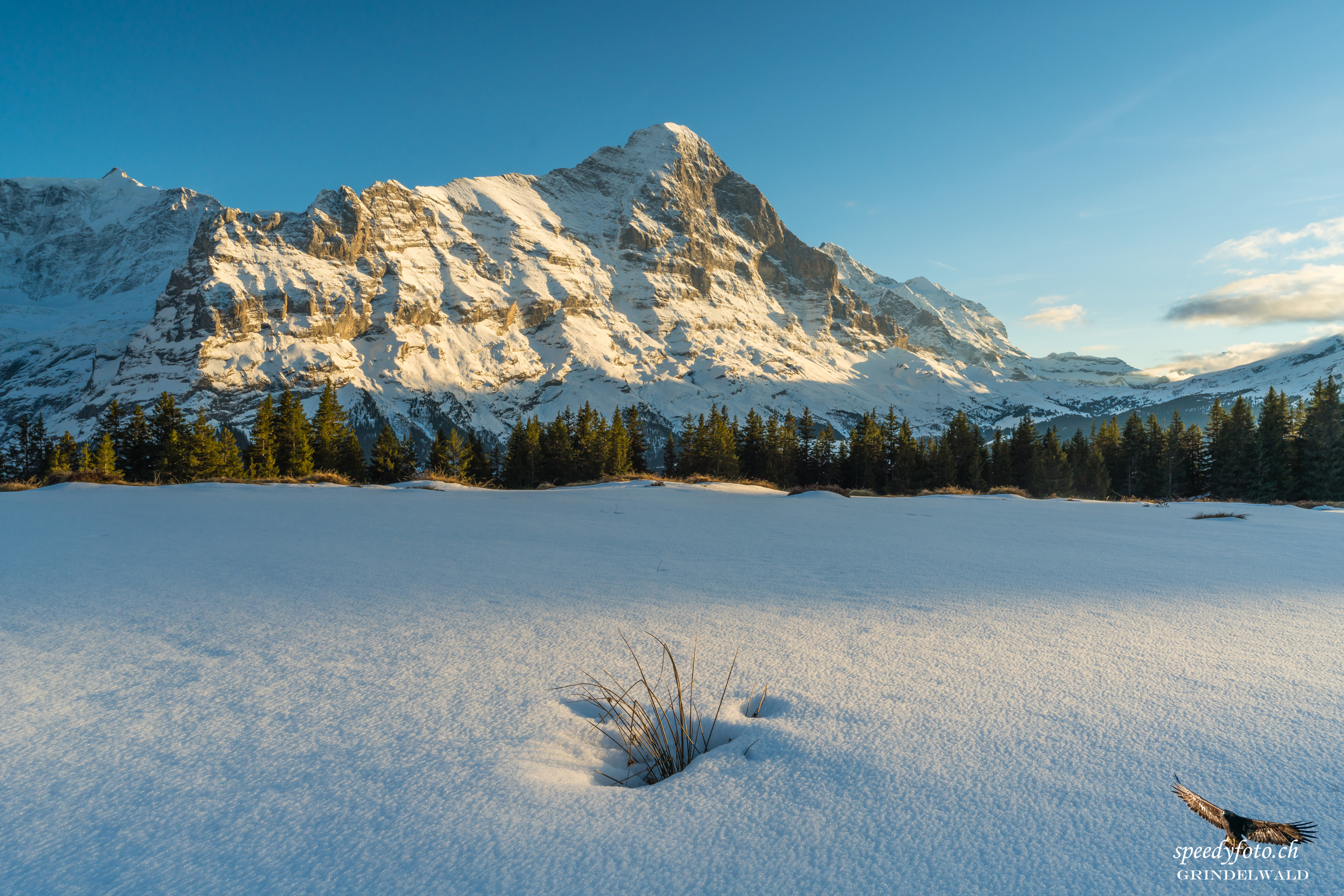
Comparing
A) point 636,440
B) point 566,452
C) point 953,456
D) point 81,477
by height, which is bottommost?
point 81,477

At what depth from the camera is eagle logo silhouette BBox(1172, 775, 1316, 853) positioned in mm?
970

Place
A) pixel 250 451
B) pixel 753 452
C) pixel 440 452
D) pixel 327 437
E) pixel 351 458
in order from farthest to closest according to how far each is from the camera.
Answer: pixel 753 452 < pixel 440 452 < pixel 351 458 < pixel 327 437 < pixel 250 451

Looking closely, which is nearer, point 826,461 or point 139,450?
point 139,450

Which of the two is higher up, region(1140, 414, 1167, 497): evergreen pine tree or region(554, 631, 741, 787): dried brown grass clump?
region(1140, 414, 1167, 497): evergreen pine tree

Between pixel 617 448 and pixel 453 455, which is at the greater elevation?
pixel 617 448

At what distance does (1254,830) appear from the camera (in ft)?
3.25

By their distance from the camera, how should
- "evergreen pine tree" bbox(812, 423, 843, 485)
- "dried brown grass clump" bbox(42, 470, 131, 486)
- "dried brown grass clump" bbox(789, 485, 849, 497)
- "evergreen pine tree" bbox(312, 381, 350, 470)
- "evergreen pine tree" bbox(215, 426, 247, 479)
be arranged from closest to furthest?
"dried brown grass clump" bbox(42, 470, 131, 486) → "dried brown grass clump" bbox(789, 485, 849, 497) → "evergreen pine tree" bbox(215, 426, 247, 479) → "evergreen pine tree" bbox(312, 381, 350, 470) → "evergreen pine tree" bbox(812, 423, 843, 485)

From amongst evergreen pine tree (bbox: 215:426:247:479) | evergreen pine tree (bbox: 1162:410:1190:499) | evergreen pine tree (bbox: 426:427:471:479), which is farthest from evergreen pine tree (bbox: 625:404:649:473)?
evergreen pine tree (bbox: 1162:410:1190:499)

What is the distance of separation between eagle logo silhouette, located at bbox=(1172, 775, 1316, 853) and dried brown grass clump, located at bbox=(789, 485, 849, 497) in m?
7.08

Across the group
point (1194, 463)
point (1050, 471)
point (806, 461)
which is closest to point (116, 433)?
point (806, 461)

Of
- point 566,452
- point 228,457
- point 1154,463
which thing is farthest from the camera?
point 566,452

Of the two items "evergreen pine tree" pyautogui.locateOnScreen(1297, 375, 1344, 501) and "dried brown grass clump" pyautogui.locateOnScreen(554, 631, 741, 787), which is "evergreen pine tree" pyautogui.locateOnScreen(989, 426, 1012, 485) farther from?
"dried brown grass clump" pyautogui.locateOnScreen(554, 631, 741, 787)

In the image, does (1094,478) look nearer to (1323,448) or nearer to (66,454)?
(1323,448)

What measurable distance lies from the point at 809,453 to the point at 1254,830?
183ft
